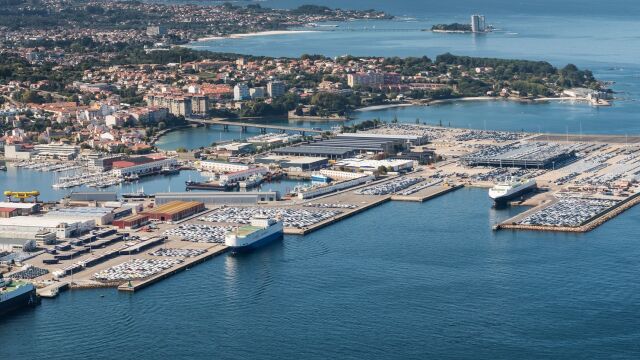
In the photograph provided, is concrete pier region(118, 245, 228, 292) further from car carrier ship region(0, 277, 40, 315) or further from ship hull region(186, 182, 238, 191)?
ship hull region(186, 182, 238, 191)

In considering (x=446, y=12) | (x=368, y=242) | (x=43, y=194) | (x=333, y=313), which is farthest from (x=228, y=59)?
(x=446, y=12)

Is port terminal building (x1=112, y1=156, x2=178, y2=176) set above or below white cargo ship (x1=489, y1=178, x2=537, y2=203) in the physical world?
above

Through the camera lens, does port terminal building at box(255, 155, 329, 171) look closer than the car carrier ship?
No

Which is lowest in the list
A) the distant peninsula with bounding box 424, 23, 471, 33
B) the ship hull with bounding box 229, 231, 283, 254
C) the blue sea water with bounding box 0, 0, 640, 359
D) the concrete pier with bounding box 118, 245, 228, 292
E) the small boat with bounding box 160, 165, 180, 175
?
the blue sea water with bounding box 0, 0, 640, 359

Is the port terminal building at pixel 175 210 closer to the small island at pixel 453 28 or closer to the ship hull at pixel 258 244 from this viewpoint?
the ship hull at pixel 258 244

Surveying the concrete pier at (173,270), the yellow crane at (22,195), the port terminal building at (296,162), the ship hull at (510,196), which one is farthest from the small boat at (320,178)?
the concrete pier at (173,270)

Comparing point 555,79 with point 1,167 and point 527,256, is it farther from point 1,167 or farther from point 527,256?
point 527,256

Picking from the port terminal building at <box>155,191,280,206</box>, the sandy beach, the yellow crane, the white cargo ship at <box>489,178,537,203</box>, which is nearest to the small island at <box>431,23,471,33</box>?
the sandy beach
